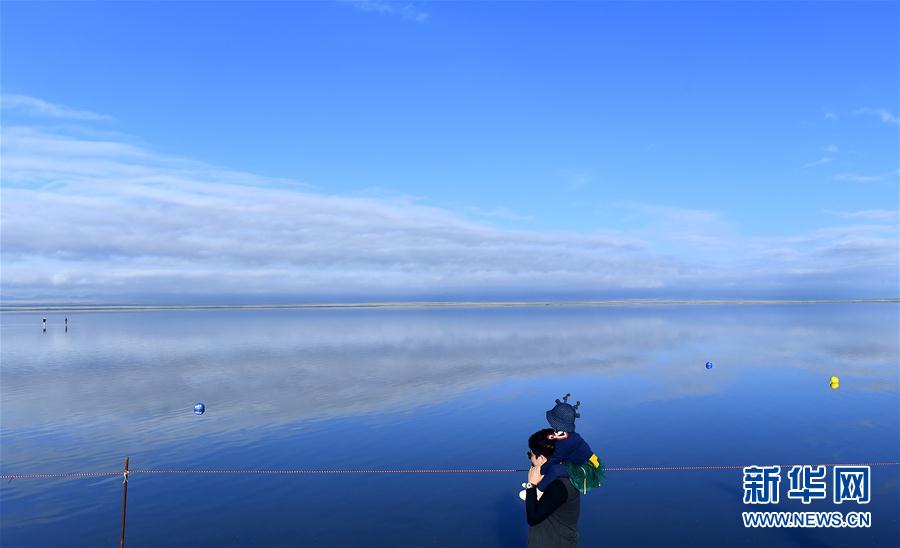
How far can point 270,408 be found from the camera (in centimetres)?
2370

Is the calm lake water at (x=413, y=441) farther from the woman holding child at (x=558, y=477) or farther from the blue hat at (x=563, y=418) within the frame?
the blue hat at (x=563, y=418)

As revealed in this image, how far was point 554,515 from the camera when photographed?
6.22 metres

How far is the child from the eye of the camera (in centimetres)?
589

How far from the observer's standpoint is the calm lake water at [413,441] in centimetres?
1152

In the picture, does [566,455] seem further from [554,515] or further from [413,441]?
[413,441]

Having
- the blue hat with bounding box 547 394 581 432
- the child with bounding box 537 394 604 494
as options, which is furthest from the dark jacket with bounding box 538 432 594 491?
the blue hat with bounding box 547 394 581 432

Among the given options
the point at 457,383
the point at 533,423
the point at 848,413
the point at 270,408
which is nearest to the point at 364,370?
the point at 457,383

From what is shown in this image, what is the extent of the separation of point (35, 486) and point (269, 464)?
5.72m

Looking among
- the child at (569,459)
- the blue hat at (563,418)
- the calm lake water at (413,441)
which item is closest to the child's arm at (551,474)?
the child at (569,459)

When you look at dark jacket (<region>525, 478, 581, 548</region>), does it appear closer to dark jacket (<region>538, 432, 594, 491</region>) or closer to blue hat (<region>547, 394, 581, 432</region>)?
dark jacket (<region>538, 432, 594, 491</region>)

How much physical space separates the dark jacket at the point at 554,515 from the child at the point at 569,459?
0.10 meters

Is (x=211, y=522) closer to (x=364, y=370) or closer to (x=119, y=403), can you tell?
(x=119, y=403)

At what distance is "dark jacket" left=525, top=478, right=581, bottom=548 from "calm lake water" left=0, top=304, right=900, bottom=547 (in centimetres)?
514

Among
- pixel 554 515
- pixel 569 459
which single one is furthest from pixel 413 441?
pixel 569 459
